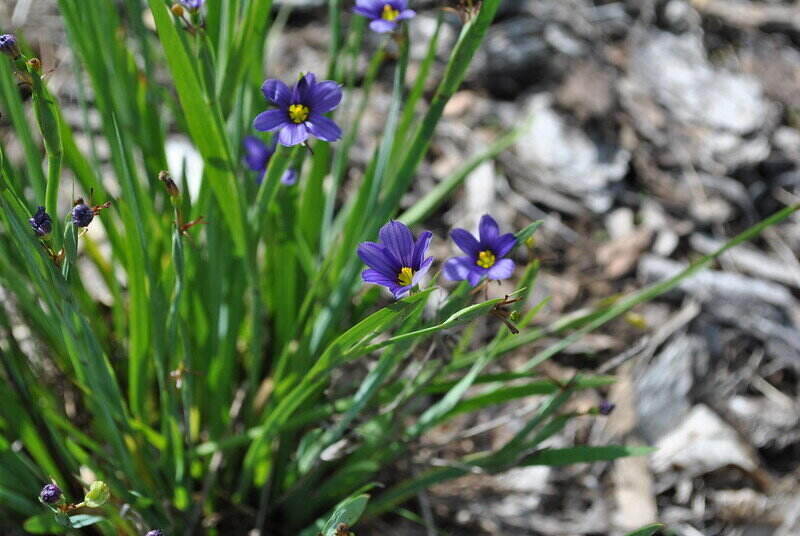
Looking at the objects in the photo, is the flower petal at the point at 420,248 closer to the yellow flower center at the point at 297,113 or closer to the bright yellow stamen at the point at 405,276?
the bright yellow stamen at the point at 405,276

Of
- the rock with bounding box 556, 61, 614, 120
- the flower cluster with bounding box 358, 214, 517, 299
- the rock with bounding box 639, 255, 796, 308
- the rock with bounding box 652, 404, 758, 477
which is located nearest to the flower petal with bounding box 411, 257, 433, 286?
the flower cluster with bounding box 358, 214, 517, 299

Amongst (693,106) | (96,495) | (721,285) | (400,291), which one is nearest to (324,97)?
(400,291)

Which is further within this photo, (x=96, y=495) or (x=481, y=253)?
(x=481, y=253)

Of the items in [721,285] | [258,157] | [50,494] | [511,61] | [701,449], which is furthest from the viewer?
[511,61]

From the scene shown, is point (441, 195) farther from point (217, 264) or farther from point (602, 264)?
point (602, 264)

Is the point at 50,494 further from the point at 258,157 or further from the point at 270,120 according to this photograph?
the point at 258,157

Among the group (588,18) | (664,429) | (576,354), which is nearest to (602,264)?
(576,354)
